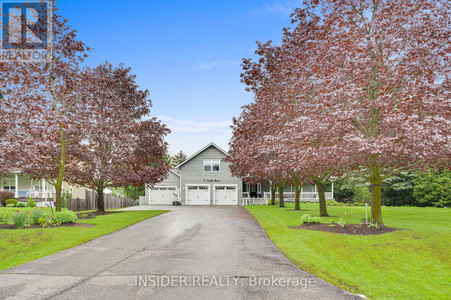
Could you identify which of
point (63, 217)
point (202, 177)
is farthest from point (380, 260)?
point (202, 177)

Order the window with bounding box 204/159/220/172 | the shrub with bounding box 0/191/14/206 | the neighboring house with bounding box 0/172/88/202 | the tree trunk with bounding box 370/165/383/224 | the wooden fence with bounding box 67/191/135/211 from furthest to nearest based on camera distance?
the window with bounding box 204/159/220/172 < the neighboring house with bounding box 0/172/88/202 < the shrub with bounding box 0/191/14/206 < the wooden fence with bounding box 67/191/135/211 < the tree trunk with bounding box 370/165/383/224

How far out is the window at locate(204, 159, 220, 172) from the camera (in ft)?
137

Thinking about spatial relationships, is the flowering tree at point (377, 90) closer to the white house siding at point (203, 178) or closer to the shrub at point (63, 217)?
the shrub at point (63, 217)

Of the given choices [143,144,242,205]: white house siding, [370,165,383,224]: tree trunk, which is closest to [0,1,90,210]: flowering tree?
[370,165,383,224]: tree trunk

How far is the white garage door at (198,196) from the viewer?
4134cm

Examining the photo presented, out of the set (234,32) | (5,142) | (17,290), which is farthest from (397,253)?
(234,32)

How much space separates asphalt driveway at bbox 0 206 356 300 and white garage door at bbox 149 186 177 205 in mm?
32060

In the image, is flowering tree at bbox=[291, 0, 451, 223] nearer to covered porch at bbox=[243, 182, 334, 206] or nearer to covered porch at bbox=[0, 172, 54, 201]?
covered porch at bbox=[243, 182, 334, 206]

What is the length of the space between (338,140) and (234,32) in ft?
54.7

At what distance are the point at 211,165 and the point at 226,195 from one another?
4078 mm

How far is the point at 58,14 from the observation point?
60.6ft

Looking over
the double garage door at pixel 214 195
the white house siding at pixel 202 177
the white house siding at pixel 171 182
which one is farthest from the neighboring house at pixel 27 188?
the double garage door at pixel 214 195

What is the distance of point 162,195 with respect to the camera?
1724 inches

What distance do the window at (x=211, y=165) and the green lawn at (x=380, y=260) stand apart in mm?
28995
